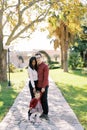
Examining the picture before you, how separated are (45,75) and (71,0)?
12.9 m

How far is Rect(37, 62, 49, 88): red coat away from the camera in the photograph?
9461mm

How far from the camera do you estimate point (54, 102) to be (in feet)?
43.3

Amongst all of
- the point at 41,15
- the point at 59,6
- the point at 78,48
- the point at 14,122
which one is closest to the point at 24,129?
the point at 14,122

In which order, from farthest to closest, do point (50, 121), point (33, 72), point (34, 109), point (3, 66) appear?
point (3, 66) → point (34, 109) → point (33, 72) → point (50, 121)

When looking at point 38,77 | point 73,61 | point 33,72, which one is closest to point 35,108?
point 38,77

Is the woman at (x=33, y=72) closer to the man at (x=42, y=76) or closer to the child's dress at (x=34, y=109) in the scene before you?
the man at (x=42, y=76)

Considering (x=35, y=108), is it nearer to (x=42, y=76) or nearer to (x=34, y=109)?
(x=34, y=109)

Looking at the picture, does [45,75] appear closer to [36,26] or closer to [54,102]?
[54,102]

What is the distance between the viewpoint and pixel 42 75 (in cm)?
953

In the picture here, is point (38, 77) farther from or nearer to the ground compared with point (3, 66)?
farther from the ground

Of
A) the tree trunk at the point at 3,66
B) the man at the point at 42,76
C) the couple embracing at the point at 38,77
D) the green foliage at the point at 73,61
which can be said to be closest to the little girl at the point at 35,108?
the couple embracing at the point at 38,77

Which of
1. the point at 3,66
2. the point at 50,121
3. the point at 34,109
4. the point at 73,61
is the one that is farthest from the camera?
the point at 73,61

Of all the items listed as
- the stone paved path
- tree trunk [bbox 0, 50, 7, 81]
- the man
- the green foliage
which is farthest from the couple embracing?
the green foliage

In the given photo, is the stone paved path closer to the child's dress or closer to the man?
the child's dress
